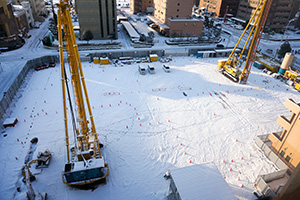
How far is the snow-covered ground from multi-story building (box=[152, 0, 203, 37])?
70.6 ft

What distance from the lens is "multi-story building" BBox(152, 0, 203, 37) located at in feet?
147

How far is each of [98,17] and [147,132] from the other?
3205cm

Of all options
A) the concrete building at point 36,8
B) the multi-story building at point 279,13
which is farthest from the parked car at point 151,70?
the multi-story building at point 279,13

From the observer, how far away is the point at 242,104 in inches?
845

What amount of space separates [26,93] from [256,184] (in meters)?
24.1

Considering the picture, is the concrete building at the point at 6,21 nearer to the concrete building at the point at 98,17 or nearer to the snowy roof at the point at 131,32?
the concrete building at the point at 98,17

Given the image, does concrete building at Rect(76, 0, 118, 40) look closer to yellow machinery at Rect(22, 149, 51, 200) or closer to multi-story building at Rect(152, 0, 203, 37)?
multi-story building at Rect(152, 0, 203, 37)

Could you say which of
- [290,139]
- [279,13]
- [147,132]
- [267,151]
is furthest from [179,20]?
[290,139]

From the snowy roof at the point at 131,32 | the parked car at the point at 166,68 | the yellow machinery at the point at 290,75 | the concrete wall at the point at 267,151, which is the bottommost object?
the concrete wall at the point at 267,151

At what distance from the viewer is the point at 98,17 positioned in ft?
129

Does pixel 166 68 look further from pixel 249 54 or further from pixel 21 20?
pixel 21 20

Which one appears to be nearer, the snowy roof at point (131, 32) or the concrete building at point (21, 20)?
the concrete building at point (21, 20)

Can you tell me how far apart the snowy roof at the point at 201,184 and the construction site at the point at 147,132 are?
2.2 inches

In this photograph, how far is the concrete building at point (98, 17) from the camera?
3786 centimetres
